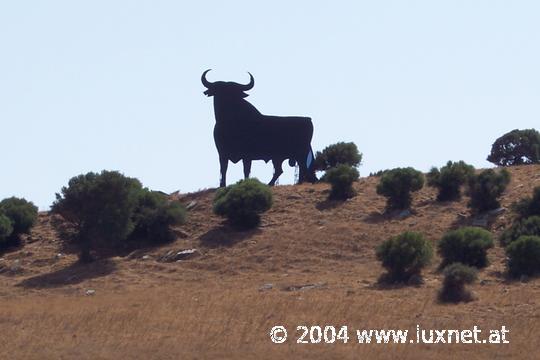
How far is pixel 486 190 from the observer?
40562mm

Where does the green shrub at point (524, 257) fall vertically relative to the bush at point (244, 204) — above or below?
below

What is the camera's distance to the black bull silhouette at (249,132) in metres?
42.5

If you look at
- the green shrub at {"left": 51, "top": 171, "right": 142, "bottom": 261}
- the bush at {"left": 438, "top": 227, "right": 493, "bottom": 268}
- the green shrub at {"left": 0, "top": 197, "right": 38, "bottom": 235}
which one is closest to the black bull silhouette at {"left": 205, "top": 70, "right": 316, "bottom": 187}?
the green shrub at {"left": 51, "top": 171, "right": 142, "bottom": 261}

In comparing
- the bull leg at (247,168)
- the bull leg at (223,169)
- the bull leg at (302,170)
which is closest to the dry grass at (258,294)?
the bull leg at (302,170)

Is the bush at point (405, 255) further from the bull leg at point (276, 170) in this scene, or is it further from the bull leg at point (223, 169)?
the bull leg at point (223, 169)

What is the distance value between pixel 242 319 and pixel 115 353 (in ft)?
11.8

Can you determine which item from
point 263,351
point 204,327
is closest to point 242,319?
point 204,327

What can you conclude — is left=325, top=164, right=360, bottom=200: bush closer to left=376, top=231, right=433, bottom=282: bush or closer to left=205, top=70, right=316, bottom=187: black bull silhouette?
left=205, top=70, right=316, bottom=187: black bull silhouette

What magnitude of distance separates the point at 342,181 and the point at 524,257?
10.2 meters

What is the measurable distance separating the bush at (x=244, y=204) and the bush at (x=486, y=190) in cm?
621

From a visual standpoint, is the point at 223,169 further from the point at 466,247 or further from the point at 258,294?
the point at 258,294

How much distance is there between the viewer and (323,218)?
4116 centimetres

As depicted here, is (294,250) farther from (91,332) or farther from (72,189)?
(91,332)

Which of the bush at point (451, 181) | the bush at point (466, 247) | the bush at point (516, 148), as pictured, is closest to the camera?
the bush at point (466, 247)
